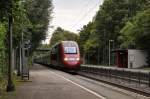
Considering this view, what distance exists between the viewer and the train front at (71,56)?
189 ft

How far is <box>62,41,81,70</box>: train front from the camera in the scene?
2269 inches

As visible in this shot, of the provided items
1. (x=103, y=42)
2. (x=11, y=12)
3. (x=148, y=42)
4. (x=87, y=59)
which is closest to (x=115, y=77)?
(x=11, y=12)

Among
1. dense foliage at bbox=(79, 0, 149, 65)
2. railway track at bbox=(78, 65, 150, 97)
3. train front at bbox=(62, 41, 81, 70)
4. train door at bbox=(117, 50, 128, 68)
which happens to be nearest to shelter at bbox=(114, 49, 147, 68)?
train door at bbox=(117, 50, 128, 68)

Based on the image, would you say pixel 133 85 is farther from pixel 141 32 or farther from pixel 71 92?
pixel 141 32

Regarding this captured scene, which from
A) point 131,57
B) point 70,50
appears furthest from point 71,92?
point 131,57

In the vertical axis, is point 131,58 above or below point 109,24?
below

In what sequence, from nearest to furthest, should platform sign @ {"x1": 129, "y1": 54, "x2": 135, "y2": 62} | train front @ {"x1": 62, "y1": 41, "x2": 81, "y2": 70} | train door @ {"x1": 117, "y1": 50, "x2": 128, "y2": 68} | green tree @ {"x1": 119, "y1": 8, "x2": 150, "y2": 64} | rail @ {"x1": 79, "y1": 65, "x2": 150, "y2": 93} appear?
rail @ {"x1": 79, "y1": 65, "x2": 150, "y2": 93}
train front @ {"x1": 62, "y1": 41, "x2": 81, "y2": 70}
platform sign @ {"x1": 129, "y1": 54, "x2": 135, "y2": 62}
train door @ {"x1": 117, "y1": 50, "x2": 128, "y2": 68}
green tree @ {"x1": 119, "y1": 8, "x2": 150, "y2": 64}

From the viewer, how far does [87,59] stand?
145500 millimetres

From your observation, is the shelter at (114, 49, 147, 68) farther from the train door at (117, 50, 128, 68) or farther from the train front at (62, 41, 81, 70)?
the train front at (62, 41, 81, 70)

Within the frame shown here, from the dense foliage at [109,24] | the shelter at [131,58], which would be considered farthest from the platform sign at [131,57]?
the dense foliage at [109,24]

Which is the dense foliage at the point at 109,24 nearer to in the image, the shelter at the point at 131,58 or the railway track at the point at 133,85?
the shelter at the point at 131,58

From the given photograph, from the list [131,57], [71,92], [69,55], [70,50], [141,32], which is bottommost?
[71,92]

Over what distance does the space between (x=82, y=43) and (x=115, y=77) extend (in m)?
123

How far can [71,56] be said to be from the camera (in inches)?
2298
